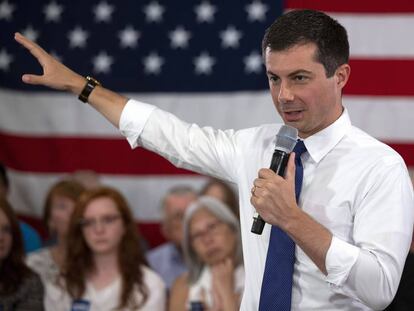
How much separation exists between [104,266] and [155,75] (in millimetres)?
1582

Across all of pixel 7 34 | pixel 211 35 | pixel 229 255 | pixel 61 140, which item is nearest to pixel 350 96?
pixel 211 35

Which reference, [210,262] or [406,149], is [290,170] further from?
[406,149]

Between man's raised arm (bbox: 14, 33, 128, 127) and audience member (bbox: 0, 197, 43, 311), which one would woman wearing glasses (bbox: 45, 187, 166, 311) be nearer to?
audience member (bbox: 0, 197, 43, 311)

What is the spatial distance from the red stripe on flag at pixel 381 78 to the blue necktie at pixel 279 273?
2739mm

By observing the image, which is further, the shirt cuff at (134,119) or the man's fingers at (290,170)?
the shirt cuff at (134,119)

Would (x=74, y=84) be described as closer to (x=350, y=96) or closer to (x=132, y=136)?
(x=132, y=136)

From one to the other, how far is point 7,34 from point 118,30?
0.68 meters

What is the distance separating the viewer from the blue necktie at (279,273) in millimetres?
2018

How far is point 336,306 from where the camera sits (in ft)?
6.56

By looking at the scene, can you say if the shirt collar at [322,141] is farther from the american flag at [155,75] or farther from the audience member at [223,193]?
the american flag at [155,75]

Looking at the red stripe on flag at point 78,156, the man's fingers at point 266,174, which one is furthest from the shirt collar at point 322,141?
the red stripe on flag at point 78,156

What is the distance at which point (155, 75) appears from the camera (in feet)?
16.9

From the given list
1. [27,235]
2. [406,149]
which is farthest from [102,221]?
[406,149]

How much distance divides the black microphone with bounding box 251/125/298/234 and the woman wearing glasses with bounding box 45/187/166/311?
1.93 meters
